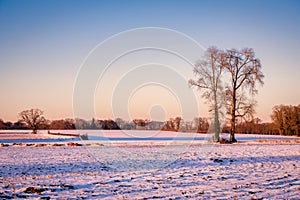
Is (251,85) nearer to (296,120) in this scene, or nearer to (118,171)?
(118,171)

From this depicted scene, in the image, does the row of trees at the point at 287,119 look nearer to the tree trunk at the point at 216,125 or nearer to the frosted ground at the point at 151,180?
the tree trunk at the point at 216,125

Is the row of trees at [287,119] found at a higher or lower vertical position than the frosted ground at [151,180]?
higher

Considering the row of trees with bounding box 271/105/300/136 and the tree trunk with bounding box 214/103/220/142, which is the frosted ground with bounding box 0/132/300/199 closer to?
the tree trunk with bounding box 214/103/220/142

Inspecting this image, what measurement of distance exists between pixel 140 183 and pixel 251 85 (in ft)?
88.8

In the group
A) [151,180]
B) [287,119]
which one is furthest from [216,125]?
[287,119]

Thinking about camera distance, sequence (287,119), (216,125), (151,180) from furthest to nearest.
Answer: (287,119)
(216,125)
(151,180)

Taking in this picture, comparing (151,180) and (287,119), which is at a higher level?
(287,119)

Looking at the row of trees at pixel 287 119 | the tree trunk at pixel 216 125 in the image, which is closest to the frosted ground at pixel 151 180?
the tree trunk at pixel 216 125

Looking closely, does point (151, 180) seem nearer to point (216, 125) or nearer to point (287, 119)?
point (216, 125)

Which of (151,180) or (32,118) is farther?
(32,118)

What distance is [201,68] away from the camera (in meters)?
34.3

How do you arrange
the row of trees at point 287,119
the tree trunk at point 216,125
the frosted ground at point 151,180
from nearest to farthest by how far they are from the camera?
the frosted ground at point 151,180 < the tree trunk at point 216,125 < the row of trees at point 287,119

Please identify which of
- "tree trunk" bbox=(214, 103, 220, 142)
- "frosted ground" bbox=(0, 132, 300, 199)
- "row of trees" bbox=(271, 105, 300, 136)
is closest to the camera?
"frosted ground" bbox=(0, 132, 300, 199)

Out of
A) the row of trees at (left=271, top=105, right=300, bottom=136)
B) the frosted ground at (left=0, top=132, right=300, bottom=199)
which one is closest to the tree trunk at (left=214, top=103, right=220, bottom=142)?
the frosted ground at (left=0, top=132, right=300, bottom=199)
